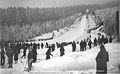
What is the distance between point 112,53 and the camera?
1098cm

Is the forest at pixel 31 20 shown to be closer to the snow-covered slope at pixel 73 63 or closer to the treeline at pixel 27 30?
the treeline at pixel 27 30

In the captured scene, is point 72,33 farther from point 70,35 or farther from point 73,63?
point 73,63

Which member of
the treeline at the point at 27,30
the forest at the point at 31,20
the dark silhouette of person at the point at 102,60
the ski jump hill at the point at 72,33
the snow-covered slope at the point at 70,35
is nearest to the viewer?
the dark silhouette of person at the point at 102,60

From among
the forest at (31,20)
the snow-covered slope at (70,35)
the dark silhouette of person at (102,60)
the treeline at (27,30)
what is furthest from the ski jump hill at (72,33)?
the dark silhouette of person at (102,60)

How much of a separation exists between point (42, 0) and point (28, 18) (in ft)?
366

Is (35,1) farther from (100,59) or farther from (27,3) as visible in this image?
(100,59)

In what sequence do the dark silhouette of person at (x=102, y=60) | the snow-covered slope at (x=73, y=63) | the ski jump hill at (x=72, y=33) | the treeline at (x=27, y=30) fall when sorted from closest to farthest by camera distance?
the dark silhouette of person at (x=102, y=60), the snow-covered slope at (x=73, y=63), the ski jump hill at (x=72, y=33), the treeline at (x=27, y=30)

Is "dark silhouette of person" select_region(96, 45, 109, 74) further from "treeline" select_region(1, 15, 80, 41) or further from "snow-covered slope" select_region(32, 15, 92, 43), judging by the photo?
"treeline" select_region(1, 15, 80, 41)

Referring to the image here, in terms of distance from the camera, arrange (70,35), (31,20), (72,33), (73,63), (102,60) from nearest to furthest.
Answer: (102,60) < (73,63) < (70,35) < (72,33) < (31,20)

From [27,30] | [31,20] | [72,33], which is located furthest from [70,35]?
[31,20]

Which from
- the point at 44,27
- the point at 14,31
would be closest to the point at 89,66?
the point at 14,31

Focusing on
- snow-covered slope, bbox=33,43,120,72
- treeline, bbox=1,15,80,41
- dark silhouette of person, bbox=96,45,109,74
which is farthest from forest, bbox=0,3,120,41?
dark silhouette of person, bbox=96,45,109,74

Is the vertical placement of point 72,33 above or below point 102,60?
above

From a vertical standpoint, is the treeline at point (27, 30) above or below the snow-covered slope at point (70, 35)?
above
